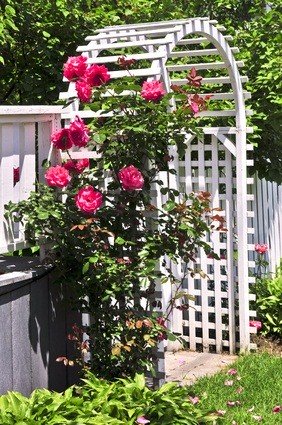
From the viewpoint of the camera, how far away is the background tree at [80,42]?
7297mm

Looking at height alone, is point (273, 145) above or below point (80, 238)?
above

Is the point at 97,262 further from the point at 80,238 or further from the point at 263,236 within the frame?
the point at 263,236

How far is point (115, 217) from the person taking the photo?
5.20m

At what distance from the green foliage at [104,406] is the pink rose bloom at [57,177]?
3.26 feet

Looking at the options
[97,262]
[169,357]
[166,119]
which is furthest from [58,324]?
[169,357]

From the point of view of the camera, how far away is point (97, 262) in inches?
A: 198

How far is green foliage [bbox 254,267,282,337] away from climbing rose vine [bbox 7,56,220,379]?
8.36 feet

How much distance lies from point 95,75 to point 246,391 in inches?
87.7

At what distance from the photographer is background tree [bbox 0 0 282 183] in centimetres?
730

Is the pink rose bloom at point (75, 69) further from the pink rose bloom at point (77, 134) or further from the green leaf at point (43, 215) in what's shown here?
the green leaf at point (43, 215)

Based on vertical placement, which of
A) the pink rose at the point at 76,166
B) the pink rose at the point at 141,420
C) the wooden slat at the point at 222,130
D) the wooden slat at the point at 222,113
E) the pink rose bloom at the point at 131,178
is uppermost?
the wooden slat at the point at 222,113

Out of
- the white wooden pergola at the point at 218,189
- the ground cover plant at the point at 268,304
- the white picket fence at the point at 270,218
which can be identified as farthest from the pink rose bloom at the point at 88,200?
the white picket fence at the point at 270,218

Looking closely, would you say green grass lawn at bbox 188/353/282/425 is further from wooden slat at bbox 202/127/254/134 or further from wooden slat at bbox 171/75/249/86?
Result: wooden slat at bbox 171/75/249/86

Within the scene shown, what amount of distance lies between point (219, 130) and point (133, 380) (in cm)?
286
